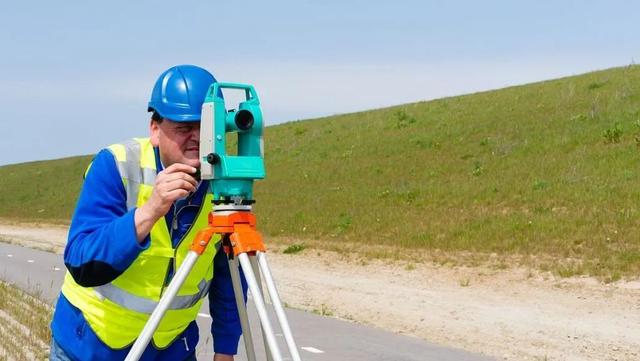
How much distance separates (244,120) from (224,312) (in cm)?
92

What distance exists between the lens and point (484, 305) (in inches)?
536

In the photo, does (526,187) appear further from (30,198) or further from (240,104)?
(30,198)

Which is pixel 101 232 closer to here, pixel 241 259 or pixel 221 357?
pixel 241 259

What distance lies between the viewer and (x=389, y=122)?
43.6m

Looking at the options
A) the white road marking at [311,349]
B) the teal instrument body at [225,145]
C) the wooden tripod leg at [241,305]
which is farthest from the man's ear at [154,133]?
the white road marking at [311,349]

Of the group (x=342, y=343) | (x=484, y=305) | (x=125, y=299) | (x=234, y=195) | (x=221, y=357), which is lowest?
(x=484, y=305)

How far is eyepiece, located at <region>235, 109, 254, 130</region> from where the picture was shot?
2344mm

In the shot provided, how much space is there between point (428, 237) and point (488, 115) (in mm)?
17216

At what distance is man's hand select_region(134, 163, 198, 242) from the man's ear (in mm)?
300

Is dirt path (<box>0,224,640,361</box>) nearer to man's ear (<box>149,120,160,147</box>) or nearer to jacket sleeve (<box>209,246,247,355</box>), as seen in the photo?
jacket sleeve (<box>209,246,247,355</box>)

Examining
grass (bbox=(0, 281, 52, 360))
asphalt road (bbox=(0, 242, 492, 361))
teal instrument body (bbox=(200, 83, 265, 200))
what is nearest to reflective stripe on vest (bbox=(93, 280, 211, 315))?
teal instrument body (bbox=(200, 83, 265, 200))

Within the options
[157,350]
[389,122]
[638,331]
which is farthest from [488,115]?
Answer: [157,350]

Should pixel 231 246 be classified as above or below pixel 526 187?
above

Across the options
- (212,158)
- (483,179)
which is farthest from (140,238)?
(483,179)
